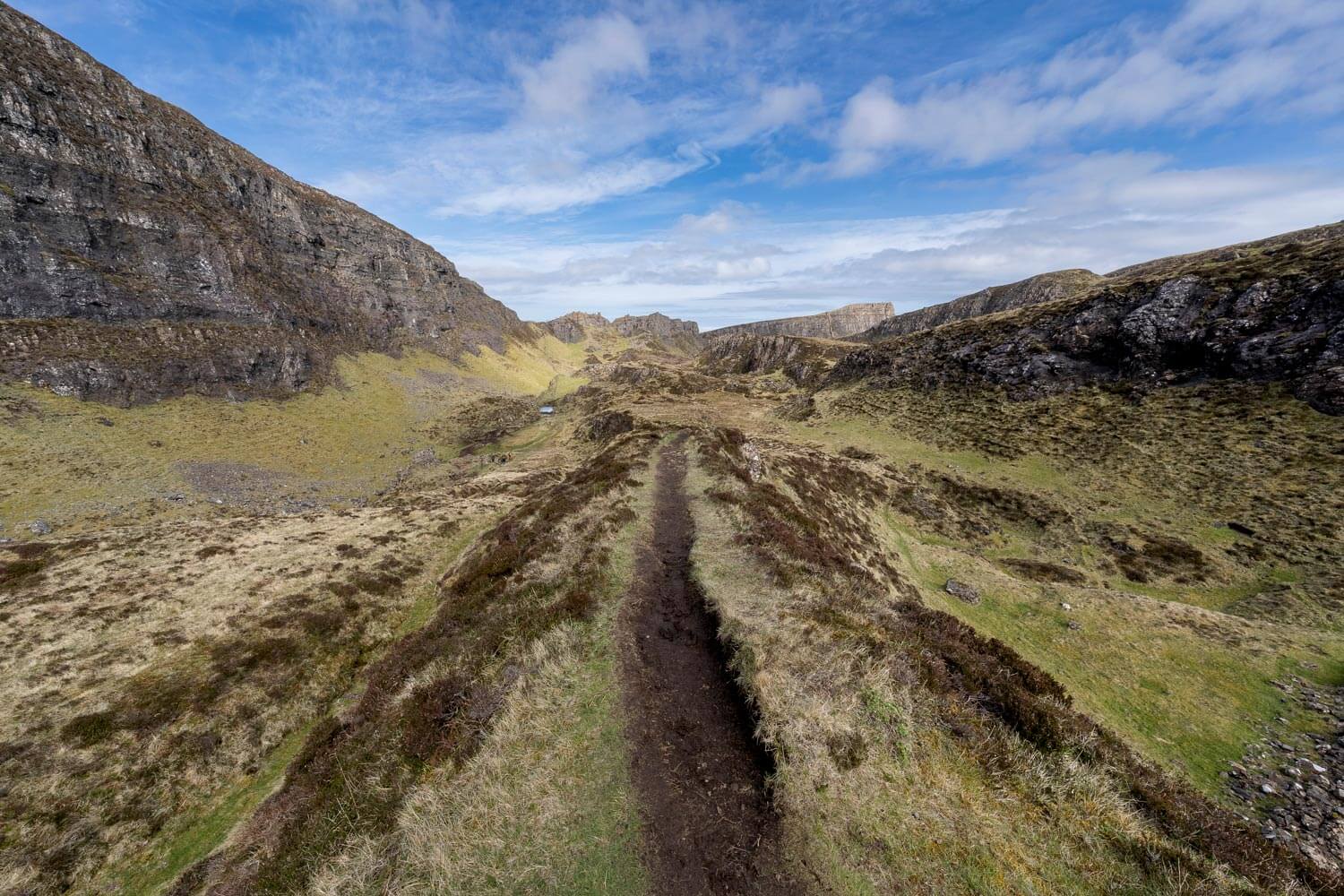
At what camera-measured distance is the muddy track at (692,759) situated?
24.5 ft

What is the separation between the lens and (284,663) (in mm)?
19891

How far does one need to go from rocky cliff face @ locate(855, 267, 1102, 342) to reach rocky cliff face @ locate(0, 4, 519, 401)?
139 m

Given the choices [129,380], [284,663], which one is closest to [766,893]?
[284,663]

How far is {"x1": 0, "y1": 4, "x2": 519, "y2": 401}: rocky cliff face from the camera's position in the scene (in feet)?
190

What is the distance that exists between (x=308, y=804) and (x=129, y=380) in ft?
270

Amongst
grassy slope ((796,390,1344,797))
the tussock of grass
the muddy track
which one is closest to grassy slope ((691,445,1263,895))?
the tussock of grass

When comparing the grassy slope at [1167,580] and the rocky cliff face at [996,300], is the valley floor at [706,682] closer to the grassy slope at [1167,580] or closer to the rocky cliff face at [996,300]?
the grassy slope at [1167,580]

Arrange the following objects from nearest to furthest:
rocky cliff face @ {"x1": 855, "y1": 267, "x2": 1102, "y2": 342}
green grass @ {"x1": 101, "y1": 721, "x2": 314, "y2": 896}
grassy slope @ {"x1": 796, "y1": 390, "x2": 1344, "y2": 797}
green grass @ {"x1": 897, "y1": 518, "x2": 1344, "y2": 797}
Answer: green grass @ {"x1": 101, "y1": 721, "x2": 314, "y2": 896} < green grass @ {"x1": 897, "y1": 518, "x2": 1344, "y2": 797} < grassy slope @ {"x1": 796, "y1": 390, "x2": 1344, "y2": 797} < rocky cliff face @ {"x1": 855, "y1": 267, "x2": 1102, "y2": 342}

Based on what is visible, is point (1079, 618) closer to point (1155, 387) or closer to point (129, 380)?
point (1155, 387)

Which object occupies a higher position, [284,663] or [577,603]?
[577,603]

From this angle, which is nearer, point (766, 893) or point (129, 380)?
point (766, 893)

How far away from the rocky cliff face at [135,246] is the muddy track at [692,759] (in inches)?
3355

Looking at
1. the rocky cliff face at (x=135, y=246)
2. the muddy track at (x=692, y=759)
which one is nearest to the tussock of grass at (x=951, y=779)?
the muddy track at (x=692, y=759)

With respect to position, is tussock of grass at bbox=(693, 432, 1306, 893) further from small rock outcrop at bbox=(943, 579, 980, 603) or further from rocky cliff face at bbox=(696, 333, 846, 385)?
rocky cliff face at bbox=(696, 333, 846, 385)
